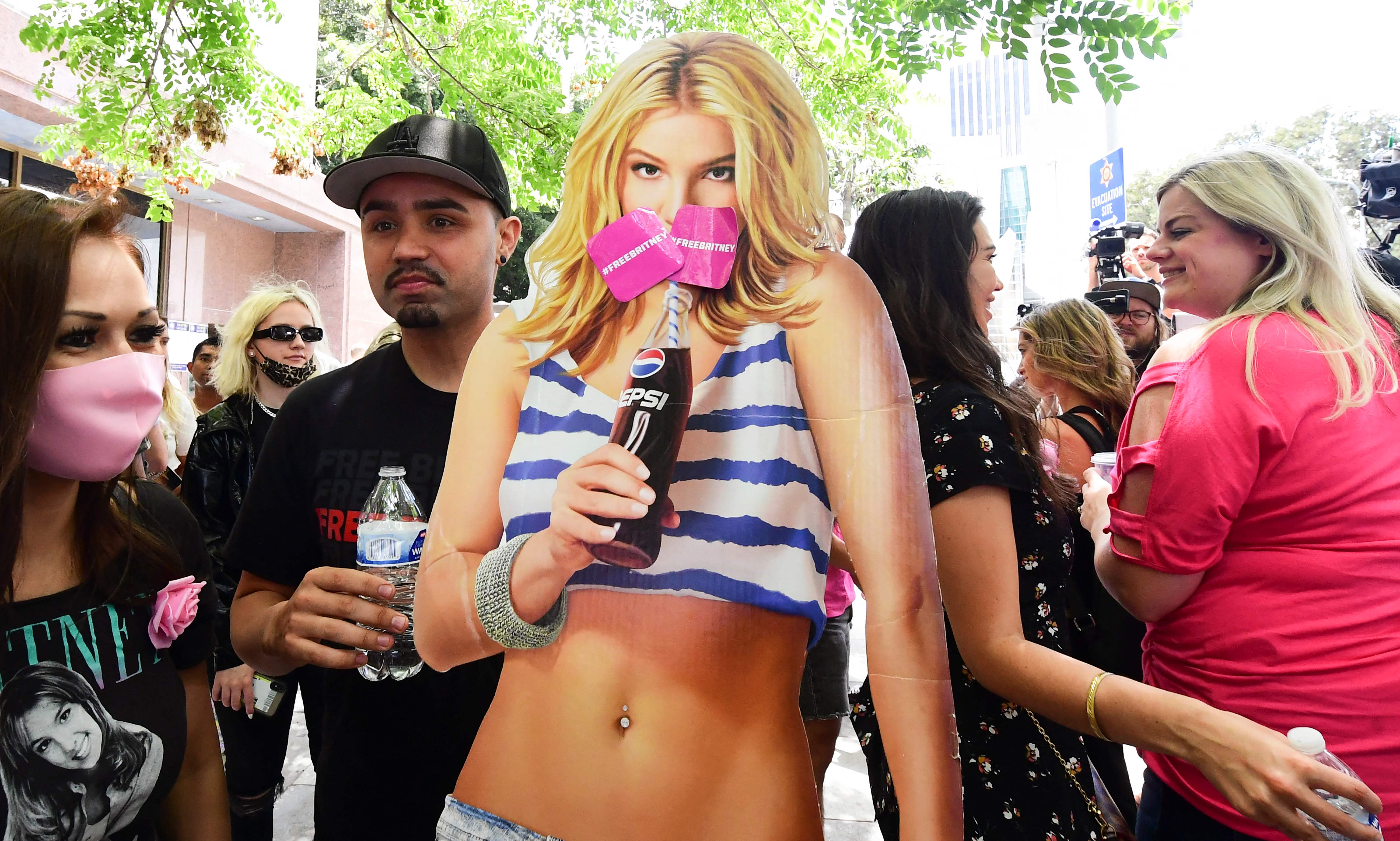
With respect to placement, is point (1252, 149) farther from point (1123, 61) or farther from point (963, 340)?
point (963, 340)

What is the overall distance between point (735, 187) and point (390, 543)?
882mm

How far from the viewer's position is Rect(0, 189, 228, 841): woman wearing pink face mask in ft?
4.23

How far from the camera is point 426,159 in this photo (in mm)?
1413

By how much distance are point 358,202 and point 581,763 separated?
3.81 feet

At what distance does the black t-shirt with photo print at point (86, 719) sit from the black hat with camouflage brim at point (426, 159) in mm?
885

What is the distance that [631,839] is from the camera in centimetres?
109

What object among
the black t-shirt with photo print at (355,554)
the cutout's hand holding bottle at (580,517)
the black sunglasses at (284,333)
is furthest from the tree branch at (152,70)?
the cutout's hand holding bottle at (580,517)

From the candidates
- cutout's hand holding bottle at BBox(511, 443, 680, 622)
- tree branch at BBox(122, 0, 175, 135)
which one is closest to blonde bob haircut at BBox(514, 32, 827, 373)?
cutout's hand holding bottle at BBox(511, 443, 680, 622)

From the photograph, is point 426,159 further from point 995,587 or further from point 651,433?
point 995,587

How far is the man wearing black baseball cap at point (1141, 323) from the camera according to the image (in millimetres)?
3033

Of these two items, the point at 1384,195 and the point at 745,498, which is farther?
the point at 1384,195

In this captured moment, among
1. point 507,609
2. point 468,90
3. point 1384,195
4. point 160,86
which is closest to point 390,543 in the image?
point 507,609

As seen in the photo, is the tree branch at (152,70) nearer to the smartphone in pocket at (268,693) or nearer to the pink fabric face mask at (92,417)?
the pink fabric face mask at (92,417)

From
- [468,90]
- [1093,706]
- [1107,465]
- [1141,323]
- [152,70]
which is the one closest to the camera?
[1093,706]
